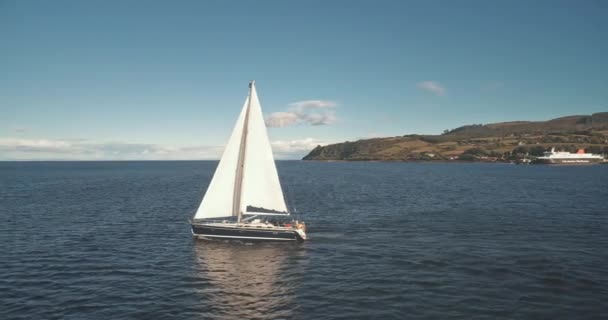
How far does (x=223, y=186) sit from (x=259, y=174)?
4371mm

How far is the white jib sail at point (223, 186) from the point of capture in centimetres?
4572

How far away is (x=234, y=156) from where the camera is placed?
151 ft

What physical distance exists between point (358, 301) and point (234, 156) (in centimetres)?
2313

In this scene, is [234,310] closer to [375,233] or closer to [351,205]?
[375,233]

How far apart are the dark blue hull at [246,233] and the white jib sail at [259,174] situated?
2377mm

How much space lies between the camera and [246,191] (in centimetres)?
4584

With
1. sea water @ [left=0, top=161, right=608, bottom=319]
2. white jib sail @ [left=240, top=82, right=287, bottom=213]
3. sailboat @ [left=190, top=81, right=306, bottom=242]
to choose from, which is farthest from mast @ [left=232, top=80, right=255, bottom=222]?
sea water @ [left=0, top=161, right=608, bottom=319]

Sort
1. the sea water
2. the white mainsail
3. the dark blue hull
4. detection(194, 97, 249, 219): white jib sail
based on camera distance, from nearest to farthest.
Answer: the sea water, the white mainsail, the dark blue hull, detection(194, 97, 249, 219): white jib sail

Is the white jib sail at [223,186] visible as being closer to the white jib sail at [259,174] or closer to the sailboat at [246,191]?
the sailboat at [246,191]

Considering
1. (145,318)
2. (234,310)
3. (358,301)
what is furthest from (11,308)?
(358,301)

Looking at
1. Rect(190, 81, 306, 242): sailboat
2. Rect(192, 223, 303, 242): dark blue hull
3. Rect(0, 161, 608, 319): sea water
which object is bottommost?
Rect(0, 161, 608, 319): sea water

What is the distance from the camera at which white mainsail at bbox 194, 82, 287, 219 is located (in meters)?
45.3

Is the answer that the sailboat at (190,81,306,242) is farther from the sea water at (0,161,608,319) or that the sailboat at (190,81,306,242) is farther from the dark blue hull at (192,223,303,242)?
the sea water at (0,161,608,319)

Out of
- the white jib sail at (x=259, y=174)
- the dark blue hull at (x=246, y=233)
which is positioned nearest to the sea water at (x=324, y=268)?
the dark blue hull at (x=246, y=233)
